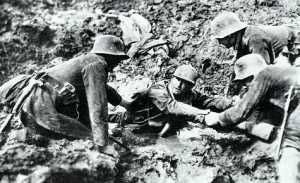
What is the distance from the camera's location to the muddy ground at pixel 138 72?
3.88 m

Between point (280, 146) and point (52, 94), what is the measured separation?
8.03 ft

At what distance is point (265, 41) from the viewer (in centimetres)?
526

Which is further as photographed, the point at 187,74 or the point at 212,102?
the point at 212,102

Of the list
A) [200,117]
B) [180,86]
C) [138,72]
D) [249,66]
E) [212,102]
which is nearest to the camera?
[249,66]

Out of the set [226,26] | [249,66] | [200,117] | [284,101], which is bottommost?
[200,117]

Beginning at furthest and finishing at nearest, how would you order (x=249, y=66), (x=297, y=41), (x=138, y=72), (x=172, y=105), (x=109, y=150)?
(x=138, y=72)
(x=297, y=41)
(x=172, y=105)
(x=249, y=66)
(x=109, y=150)

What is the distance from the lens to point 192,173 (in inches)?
177

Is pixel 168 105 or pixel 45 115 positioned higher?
pixel 45 115

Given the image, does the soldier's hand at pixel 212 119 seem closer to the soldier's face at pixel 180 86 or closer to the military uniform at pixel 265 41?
the soldier's face at pixel 180 86

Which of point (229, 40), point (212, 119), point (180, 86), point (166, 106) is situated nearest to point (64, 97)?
point (166, 106)

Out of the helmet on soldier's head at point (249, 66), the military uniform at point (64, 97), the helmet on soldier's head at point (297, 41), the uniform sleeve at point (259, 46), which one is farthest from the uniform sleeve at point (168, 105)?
the helmet on soldier's head at point (297, 41)

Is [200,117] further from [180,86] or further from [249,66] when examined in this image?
[249,66]

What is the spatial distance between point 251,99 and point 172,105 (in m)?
1.17

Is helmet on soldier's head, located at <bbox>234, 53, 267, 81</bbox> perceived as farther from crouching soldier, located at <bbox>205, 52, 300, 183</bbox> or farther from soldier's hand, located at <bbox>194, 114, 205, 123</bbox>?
soldier's hand, located at <bbox>194, 114, 205, 123</bbox>
